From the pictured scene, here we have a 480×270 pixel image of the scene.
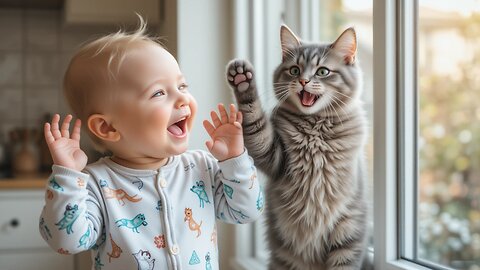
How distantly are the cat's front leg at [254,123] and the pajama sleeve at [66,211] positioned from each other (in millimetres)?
290

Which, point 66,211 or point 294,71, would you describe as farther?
point 294,71

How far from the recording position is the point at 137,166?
1009 mm

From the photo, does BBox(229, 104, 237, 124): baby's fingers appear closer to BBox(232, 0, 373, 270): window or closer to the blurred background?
BBox(232, 0, 373, 270): window

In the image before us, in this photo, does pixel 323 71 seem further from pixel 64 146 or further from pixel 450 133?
pixel 450 133

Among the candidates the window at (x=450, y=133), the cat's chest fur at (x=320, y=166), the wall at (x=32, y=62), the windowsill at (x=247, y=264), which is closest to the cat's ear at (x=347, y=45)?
the cat's chest fur at (x=320, y=166)

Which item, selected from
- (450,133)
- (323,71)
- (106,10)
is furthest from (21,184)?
(450,133)

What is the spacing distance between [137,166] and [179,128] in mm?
104

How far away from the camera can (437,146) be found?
8.61 feet

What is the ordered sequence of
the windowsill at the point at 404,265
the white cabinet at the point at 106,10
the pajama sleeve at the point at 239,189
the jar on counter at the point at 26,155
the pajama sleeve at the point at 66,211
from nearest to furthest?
the pajama sleeve at the point at 66,211 < the pajama sleeve at the point at 239,189 < the windowsill at the point at 404,265 < the white cabinet at the point at 106,10 < the jar on counter at the point at 26,155

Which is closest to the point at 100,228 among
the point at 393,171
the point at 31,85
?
the point at 393,171

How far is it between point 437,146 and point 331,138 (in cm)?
175

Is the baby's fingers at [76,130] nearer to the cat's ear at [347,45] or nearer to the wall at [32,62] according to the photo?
the cat's ear at [347,45]

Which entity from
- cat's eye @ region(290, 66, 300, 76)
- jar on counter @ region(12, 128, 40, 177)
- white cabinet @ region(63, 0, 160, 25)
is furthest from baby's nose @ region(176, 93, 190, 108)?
jar on counter @ region(12, 128, 40, 177)

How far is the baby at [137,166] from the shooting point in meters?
0.92
